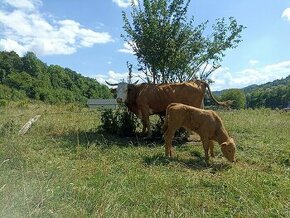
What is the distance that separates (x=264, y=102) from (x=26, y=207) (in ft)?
430

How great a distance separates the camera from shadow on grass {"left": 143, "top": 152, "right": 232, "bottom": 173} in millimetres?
8469

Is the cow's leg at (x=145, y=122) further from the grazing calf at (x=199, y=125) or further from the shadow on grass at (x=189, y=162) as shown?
the shadow on grass at (x=189, y=162)

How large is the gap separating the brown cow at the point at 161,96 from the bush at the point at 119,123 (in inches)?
13.9

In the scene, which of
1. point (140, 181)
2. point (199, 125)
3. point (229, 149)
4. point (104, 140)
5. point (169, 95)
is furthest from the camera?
point (169, 95)

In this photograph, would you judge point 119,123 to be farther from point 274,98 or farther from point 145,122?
point 274,98

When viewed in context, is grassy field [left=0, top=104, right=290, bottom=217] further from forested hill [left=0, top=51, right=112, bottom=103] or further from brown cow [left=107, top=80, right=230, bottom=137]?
forested hill [left=0, top=51, right=112, bottom=103]

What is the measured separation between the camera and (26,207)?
12.4 ft

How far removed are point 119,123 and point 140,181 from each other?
6.52 meters

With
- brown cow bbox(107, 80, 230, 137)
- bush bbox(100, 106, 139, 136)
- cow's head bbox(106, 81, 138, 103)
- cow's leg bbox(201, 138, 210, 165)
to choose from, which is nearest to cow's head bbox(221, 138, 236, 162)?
cow's leg bbox(201, 138, 210, 165)

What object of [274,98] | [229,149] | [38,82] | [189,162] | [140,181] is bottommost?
[274,98]

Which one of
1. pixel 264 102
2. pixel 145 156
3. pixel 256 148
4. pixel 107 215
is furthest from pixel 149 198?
pixel 264 102

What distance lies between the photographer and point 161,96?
12.8 meters

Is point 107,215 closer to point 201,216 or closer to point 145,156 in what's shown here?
point 201,216

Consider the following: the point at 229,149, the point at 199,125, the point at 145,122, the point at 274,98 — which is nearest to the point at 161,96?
the point at 145,122
